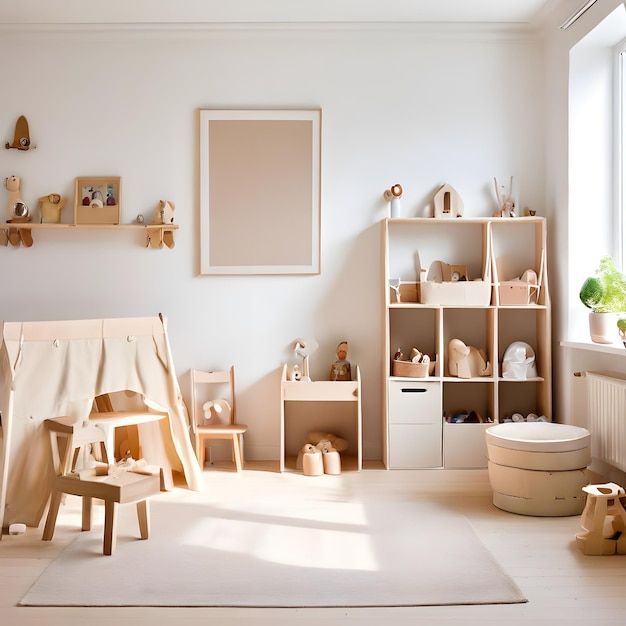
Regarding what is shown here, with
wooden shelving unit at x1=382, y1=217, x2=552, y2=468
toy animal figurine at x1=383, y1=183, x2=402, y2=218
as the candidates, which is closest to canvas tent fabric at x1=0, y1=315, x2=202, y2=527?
wooden shelving unit at x1=382, y1=217, x2=552, y2=468

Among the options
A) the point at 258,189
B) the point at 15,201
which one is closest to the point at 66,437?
the point at 15,201

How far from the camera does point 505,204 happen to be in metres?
4.37

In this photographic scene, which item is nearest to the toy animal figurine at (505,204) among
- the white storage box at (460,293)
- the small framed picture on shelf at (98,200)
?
the white storage box at (460,293)

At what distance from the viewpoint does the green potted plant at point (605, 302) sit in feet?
12.1

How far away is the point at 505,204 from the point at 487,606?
105 inches

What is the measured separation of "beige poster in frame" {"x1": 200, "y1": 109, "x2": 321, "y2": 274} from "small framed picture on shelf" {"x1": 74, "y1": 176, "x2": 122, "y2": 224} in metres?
0.52

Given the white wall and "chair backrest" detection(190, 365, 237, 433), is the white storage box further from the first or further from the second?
"chair backrest" detection(190, 365, 237, 433)

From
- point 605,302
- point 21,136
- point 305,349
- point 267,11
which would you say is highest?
point 267,11

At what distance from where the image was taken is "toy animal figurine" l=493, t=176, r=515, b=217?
4352 millimetres

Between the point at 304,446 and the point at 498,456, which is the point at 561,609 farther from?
the point at 304,446

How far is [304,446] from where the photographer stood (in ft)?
13.9

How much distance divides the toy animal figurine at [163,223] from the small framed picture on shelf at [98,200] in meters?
0.22

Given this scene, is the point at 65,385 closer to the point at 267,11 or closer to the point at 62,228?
the point at 62,228

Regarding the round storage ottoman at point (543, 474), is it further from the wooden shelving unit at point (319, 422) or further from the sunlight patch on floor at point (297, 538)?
the wooden shelving unit at point (319, 422)
